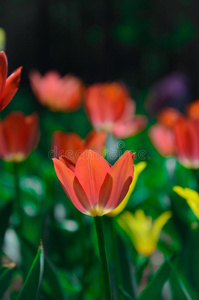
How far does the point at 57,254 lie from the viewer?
1.14 meters

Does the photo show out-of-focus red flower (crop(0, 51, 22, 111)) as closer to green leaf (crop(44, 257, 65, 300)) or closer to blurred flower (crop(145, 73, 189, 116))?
green leaf (crop(44, 257, 65, 300))

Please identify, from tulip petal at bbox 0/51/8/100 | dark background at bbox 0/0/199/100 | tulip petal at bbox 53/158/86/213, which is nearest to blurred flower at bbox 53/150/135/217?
tulip petal at bbox 53/158/86/213

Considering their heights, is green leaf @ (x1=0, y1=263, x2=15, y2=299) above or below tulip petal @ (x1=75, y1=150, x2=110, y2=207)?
below

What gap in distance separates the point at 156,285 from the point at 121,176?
201mm

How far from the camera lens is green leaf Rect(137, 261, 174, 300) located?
26.6 inches

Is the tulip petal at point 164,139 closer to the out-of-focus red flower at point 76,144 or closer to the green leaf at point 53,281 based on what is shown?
the out-of-focus red flower at point 76,144

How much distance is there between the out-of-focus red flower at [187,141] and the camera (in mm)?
1002

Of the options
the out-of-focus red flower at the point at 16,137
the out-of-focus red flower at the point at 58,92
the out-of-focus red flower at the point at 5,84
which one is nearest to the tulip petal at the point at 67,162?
the out-of-focus red flower at the point at 5,84

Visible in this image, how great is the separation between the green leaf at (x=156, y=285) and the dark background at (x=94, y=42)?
3179 mm

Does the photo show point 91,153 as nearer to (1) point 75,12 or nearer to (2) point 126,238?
(2) point 126,238

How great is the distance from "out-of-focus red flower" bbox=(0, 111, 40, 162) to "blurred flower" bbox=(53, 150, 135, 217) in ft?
1.46

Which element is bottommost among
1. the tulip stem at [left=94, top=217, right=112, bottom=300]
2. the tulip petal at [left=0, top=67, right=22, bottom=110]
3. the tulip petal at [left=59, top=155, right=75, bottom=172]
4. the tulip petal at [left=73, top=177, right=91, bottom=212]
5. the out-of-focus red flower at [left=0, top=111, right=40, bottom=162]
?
the out-of-focus red flower at [left=0, top=111, right=40, bottom=162]

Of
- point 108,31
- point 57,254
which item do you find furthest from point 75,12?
point 57,254

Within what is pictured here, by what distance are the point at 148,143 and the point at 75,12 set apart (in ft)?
7.83
